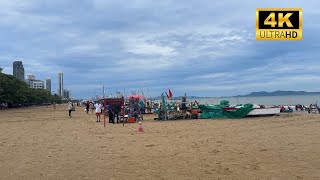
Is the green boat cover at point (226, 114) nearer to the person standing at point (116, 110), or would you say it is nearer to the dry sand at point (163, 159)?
the person standing at point (116, 110)

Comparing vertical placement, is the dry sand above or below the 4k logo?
below

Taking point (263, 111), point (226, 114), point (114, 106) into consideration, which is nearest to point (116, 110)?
A: point (114, 106)

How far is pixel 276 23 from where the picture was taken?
12211mm

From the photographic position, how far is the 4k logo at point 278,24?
12109 millimetres

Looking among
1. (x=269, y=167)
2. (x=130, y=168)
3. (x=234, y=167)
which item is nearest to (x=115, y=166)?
(x=130, y=168)

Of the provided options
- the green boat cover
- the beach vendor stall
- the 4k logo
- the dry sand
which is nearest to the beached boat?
the green boat cover

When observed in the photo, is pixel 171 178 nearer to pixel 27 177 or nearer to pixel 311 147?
pixel 27 177

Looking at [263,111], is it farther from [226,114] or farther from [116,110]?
[116,110]

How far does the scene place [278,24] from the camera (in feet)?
40.2

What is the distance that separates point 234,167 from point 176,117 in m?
20.9

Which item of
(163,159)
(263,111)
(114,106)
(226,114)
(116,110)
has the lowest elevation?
(163,159)

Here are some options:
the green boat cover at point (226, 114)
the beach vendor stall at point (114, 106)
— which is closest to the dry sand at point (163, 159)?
the beach vendor stall at point (114, 106)

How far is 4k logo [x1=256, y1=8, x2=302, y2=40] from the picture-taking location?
12109mm

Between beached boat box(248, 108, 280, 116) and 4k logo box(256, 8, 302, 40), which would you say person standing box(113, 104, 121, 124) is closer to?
beached boat box(248, 108, 280, 116)
